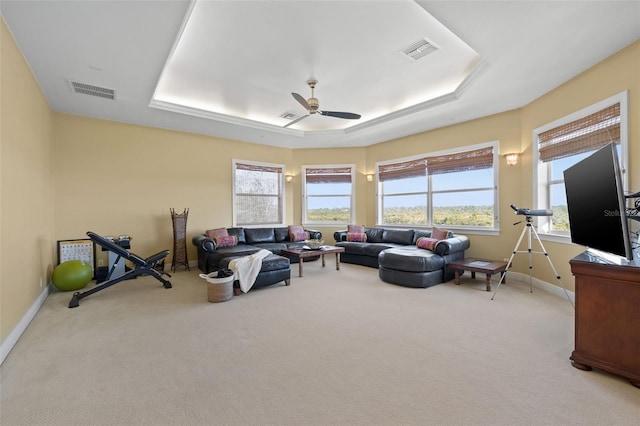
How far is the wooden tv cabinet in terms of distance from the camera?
200 centimetres

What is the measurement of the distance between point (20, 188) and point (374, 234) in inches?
231

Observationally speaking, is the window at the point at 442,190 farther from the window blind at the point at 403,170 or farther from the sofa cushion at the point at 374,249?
the sofa cushion at the point at 374,249

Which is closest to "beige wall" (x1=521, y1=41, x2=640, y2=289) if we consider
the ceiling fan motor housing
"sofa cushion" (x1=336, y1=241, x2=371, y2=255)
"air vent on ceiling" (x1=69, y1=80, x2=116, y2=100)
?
"sofa cushion" (x1=336, y1=241, x2=371, y2=255)

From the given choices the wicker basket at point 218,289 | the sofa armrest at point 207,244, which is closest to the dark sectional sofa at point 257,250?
the sofa armrest at point 207,244

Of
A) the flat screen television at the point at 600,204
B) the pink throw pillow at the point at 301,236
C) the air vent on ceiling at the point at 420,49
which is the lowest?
the pink throw pillow at the point at 301,236

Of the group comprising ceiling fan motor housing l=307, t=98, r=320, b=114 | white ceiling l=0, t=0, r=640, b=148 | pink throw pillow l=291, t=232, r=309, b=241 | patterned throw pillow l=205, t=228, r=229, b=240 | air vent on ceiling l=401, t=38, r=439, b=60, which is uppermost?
air vent on ceiling l=401, t=38, r=439, b=60

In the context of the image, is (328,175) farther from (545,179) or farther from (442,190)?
(545,179)

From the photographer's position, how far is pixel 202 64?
3818mm

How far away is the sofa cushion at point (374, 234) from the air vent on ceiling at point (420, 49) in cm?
389

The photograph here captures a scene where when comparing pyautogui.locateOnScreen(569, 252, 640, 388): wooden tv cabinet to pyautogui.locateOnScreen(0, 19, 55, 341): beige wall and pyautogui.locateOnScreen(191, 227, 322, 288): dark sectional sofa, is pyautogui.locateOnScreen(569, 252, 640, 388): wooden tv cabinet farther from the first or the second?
pyautogui.locateOnScreen(0, 19, 55, 341): beige wall

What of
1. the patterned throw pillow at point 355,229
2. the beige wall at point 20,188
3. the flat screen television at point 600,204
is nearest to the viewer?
the flat screen television at point 600,204

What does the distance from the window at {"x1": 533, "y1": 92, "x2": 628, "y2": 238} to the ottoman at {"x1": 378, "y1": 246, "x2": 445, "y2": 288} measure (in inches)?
67.1

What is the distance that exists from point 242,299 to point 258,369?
1842 millimetres

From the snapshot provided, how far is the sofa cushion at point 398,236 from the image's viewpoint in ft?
20.2
